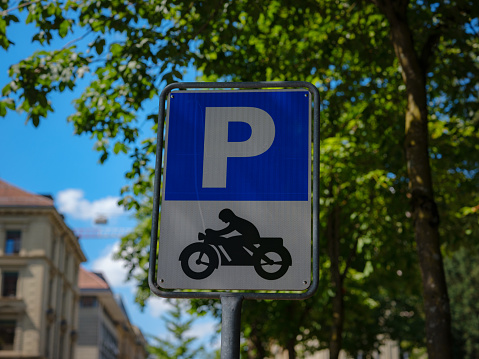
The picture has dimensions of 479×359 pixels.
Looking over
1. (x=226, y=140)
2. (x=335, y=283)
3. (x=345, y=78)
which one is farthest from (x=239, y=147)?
(x=335, y=283)

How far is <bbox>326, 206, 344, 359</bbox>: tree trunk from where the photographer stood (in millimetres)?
17578

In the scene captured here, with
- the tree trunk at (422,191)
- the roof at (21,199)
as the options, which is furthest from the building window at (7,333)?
the tree trunk at (422,191)

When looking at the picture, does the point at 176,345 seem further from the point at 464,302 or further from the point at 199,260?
the point at 199,260

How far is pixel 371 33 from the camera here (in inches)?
593

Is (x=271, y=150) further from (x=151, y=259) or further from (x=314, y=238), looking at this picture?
(x=151, y=259)

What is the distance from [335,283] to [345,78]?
5873 mm

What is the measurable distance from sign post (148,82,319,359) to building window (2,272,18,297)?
5272 cm

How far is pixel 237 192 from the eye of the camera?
2852 mm

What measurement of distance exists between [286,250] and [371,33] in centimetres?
1295

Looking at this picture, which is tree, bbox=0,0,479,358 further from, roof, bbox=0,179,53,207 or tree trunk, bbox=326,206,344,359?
roof, bbox=0,179,53,207

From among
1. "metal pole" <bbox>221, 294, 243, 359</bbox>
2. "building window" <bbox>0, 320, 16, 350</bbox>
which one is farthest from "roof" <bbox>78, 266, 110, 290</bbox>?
"metal pole" <bbox>221, 294, 243, 359</bbox>

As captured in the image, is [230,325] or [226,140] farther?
[226,140]

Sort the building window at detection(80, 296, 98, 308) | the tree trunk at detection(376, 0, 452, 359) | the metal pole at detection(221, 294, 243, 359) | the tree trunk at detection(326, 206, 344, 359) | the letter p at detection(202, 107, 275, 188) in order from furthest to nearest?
the building window at detection(80, 296, 98, 308), the tree trunk at detection(326, 206, 344, 359), the tree trunk at detection(376, 0, 452, 359), the letter p at detection(202, 107, 275, 188), the metal pole at detection(221, 294, 243, 359)

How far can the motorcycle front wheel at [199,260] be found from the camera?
280 cm
